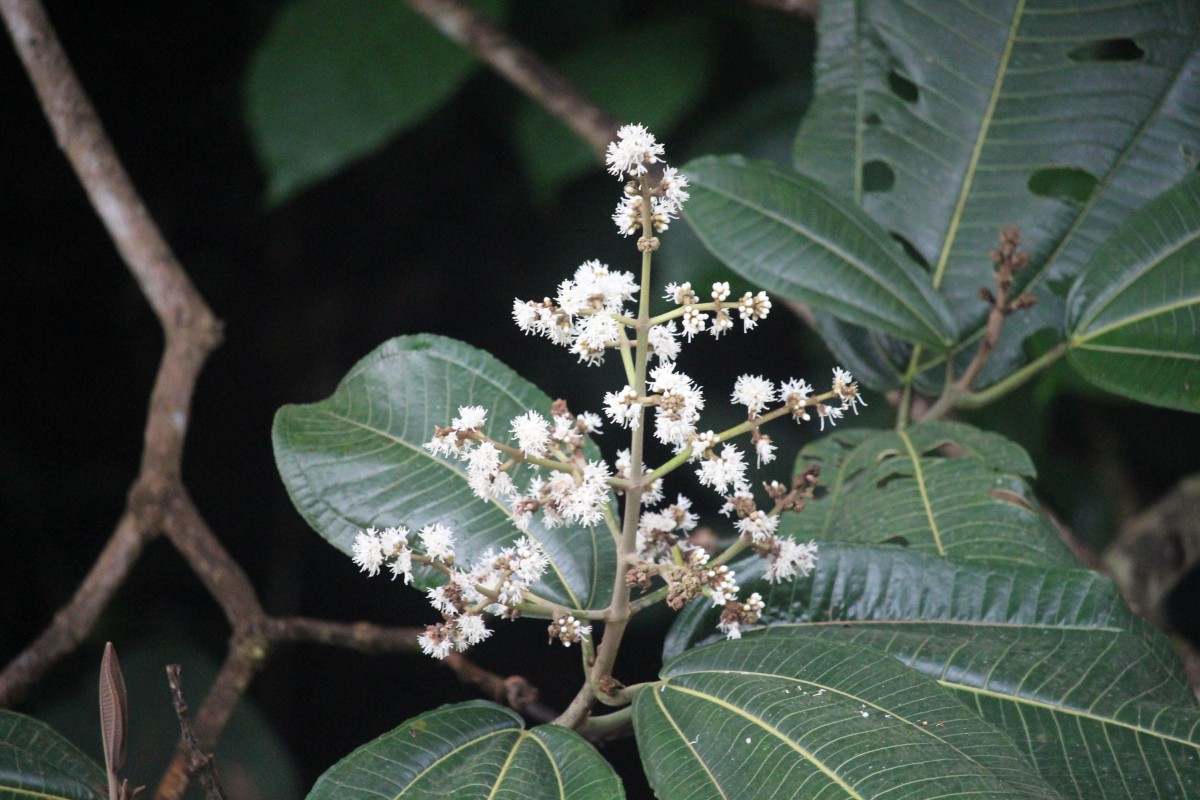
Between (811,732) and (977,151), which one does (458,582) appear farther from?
(977,151)

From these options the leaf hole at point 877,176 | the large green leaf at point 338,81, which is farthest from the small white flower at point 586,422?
the large green leaf at point 338,81

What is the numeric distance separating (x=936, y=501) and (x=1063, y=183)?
668mm

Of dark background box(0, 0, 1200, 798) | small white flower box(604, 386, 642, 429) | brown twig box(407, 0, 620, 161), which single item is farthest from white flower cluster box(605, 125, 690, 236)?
dark background box(0, 0, 1200, 798)

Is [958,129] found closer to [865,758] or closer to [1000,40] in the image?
[1000,40]

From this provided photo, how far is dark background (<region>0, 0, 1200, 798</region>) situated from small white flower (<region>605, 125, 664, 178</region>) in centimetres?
122

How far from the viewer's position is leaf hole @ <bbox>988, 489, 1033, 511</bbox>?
103cm

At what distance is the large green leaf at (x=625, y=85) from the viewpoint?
2.10 metres

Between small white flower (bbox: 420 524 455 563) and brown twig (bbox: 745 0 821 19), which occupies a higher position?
brown twig (bbox: 745 0 821 19)

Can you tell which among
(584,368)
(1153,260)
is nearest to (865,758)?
(1153,260)

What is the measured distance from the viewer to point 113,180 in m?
1.54

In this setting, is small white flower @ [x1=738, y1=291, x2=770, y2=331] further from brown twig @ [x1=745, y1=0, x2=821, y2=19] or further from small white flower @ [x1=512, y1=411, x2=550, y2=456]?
brown twig @ [x1=745, y1=0, x2=821, y2=19]

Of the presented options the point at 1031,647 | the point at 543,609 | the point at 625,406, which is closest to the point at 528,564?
the point at 543,609

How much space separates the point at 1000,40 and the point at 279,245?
1.74m

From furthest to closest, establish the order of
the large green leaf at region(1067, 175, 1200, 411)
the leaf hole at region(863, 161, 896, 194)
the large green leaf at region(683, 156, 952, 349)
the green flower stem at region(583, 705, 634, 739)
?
the leaf hole at region(863, 161, 896, 194)
the large green leaf at region(683, 156, 952, 349)
the large green leaf at region(1067, 175, 1200, 411)
the green flower stem at region(583, 705, 634, 739)
